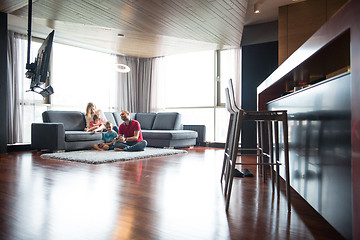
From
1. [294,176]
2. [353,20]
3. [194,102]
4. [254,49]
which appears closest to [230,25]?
[254,49]

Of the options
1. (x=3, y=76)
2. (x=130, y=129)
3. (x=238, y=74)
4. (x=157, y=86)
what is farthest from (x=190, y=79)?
(x=3, y=76)

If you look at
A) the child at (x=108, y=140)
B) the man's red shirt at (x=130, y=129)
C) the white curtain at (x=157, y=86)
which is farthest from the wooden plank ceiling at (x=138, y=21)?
the child at (x=108, y=140)

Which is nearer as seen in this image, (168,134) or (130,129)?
(130,129)

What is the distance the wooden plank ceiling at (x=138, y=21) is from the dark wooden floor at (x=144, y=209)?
2.50 m

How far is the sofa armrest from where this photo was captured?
511 cm

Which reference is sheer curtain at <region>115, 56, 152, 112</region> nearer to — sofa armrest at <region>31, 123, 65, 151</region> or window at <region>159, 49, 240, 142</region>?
window at <region>159, 49, 240, 142</region>

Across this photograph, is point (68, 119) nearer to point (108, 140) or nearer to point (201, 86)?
point (108, 140)

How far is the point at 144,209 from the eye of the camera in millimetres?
1861

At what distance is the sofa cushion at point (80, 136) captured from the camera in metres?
5.29

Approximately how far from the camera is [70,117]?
19.7ft

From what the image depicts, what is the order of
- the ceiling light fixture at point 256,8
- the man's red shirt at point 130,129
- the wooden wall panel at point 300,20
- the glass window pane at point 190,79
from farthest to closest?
1. the glass window pane at point 190,79
2. the man's red shirt at point 130,129
3. the ceiling light fixture at point 256,8
4. the wooden wall panel at point 300,20

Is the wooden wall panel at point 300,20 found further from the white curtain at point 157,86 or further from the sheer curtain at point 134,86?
the sheer curtain at point 134,86

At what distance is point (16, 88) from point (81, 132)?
163 centimetres

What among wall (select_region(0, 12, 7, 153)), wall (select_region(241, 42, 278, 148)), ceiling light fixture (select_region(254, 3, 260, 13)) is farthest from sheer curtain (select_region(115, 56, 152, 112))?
ceiling light fixture (select_region(254, 3, 260, 13))
